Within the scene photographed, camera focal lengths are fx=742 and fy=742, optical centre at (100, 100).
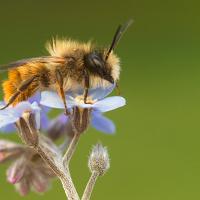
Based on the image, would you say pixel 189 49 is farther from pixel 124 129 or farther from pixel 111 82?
pixel 111 82

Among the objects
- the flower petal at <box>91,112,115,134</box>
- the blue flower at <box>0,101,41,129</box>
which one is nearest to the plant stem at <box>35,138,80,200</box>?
the blue flower at <box>0,101,41,129</box>

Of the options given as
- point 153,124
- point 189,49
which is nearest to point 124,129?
point 153,124

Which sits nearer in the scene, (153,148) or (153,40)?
(153,148)

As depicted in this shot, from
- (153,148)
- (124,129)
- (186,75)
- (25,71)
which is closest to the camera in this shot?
(25,71)

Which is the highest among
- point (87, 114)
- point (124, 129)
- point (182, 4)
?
point (87, 114)

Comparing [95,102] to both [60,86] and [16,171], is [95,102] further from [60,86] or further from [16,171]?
[16,171]

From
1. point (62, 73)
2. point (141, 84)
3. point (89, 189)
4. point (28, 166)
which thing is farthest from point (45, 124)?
point (141, 84)
